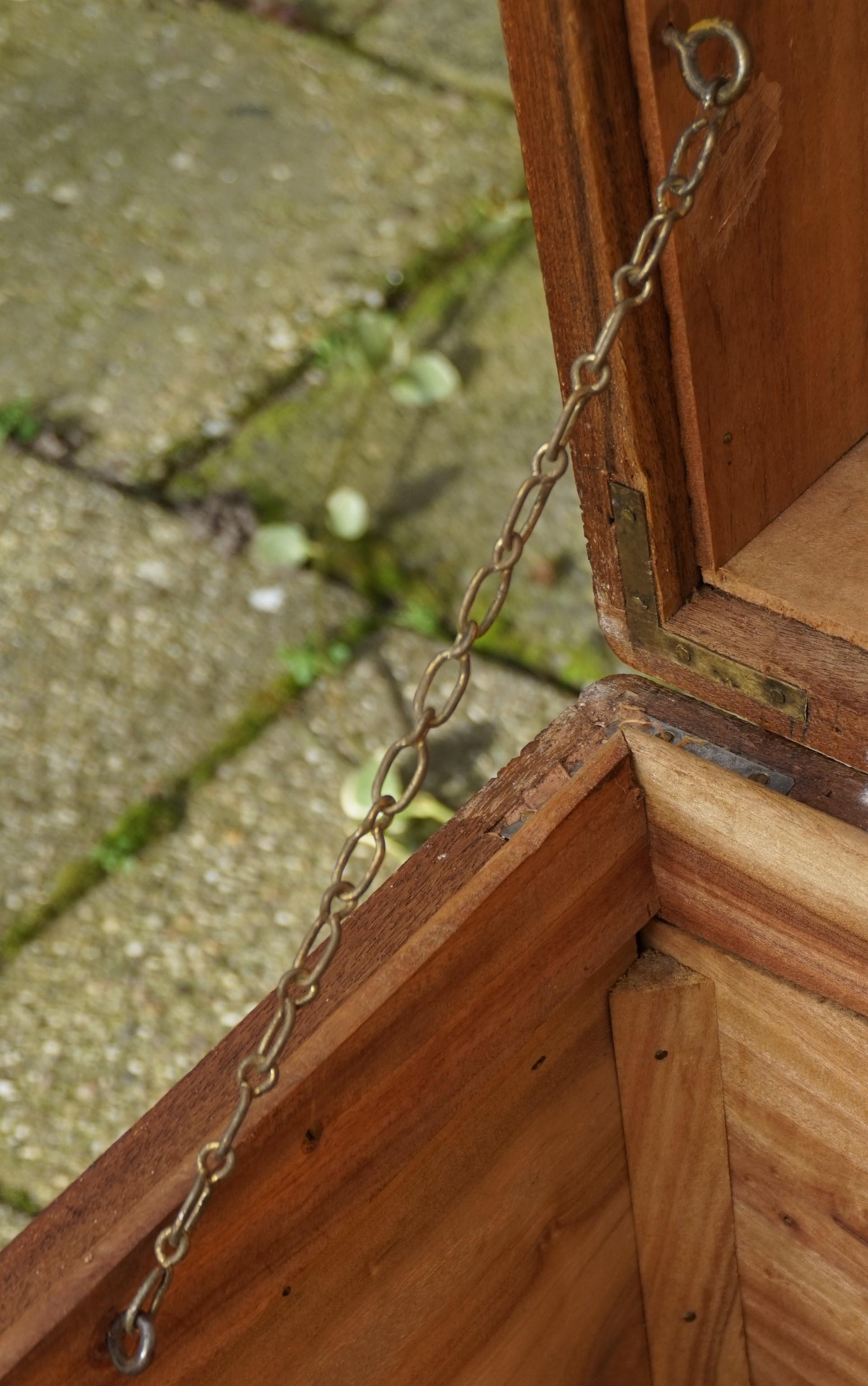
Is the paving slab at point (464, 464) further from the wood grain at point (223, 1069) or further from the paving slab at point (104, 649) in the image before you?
the wood grain at point (223, 1069)

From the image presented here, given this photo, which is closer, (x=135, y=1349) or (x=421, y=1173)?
(x=135, y=1349)

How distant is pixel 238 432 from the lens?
232 cm

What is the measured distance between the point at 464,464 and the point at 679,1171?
4.42 feet

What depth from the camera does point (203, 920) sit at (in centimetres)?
182

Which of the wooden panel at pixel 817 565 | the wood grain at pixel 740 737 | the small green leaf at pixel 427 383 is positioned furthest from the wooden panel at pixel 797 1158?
the small green leaf at pixel 427 383

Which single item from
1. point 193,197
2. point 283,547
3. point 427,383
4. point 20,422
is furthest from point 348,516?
point 193,197

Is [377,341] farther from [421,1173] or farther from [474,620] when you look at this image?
[474,620]

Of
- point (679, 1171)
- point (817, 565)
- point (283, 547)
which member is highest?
point (817, 565)

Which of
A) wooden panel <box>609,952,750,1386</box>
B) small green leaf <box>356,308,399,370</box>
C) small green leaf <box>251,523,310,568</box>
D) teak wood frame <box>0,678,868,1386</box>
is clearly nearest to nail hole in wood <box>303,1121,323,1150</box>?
teak wood frame <box>0,678,868,1386</box>

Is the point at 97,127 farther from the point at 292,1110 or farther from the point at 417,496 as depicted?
the point at 292,1110

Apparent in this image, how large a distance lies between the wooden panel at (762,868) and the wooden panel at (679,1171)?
0.07 metres

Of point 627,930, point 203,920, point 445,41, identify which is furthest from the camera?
point 445,41

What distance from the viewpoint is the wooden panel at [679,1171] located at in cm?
103

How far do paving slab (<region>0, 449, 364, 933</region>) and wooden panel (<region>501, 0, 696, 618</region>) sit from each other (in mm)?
1172
